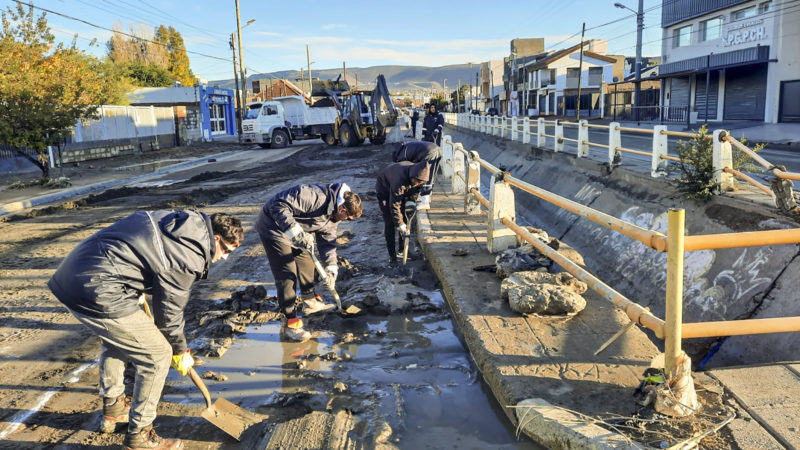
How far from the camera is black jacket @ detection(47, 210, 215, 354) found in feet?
10.6

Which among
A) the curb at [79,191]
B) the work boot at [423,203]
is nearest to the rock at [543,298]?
the work boot at [423,203]

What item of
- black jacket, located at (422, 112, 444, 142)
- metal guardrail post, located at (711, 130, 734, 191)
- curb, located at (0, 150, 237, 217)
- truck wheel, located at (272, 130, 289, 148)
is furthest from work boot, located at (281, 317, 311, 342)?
truck wheel, located at (272, 130, 289, 148)

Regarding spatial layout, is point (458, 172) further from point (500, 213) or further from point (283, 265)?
point (283, 265)

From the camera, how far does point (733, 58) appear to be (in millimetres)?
28312

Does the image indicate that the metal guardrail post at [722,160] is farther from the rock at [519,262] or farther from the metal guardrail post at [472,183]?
the metal guardrail post at [472,183]

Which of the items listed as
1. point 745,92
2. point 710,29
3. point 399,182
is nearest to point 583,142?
point 399,182

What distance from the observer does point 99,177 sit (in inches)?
718

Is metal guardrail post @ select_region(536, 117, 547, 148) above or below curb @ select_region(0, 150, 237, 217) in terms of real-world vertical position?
above

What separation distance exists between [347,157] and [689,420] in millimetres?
21180

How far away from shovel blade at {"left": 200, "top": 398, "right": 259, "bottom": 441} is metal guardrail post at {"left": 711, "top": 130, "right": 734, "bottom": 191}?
585cm

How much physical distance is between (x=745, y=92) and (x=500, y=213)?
1106 inches

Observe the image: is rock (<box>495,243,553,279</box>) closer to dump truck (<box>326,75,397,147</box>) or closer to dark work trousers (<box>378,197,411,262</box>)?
dark work trousers (<box>378,197,411,262</box>)

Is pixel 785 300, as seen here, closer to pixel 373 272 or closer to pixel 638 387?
pixel 638 387

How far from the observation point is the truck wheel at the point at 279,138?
30.8 metres
